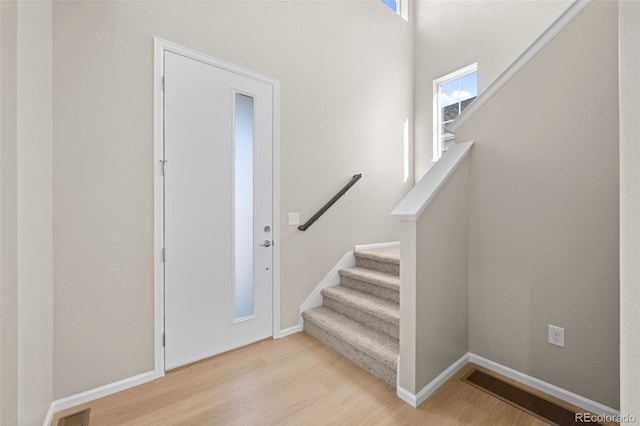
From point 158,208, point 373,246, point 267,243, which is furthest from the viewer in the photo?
point 373,246

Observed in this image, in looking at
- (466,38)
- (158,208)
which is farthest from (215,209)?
(466,38)

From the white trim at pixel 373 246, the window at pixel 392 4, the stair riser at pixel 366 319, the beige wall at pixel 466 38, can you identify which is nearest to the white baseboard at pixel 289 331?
the stair riser at pixel 366 319

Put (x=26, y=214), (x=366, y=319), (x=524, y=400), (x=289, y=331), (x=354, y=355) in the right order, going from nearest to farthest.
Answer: (x=26, y=214)
(x=524, y=400)
(x=354, y=355)
(x=366, y=319)
(x=289, y=331)

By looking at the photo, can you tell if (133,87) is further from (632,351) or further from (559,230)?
(559,230)

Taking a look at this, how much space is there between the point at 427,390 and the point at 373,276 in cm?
105

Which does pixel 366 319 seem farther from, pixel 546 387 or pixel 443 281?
pixel 546 387

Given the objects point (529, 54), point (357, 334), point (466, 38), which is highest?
point (466, 38)

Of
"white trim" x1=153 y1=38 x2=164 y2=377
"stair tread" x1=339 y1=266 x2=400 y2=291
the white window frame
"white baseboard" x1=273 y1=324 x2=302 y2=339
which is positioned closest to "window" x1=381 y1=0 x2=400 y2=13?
the white window frame

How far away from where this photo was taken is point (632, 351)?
0.63 metres

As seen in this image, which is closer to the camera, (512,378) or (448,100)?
(512,378)

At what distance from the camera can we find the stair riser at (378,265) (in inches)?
107

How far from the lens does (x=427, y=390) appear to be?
1.80m

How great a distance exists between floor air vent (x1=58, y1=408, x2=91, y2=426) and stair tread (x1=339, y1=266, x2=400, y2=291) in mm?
2182

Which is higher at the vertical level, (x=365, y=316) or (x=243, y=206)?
(x=243, y=206)
